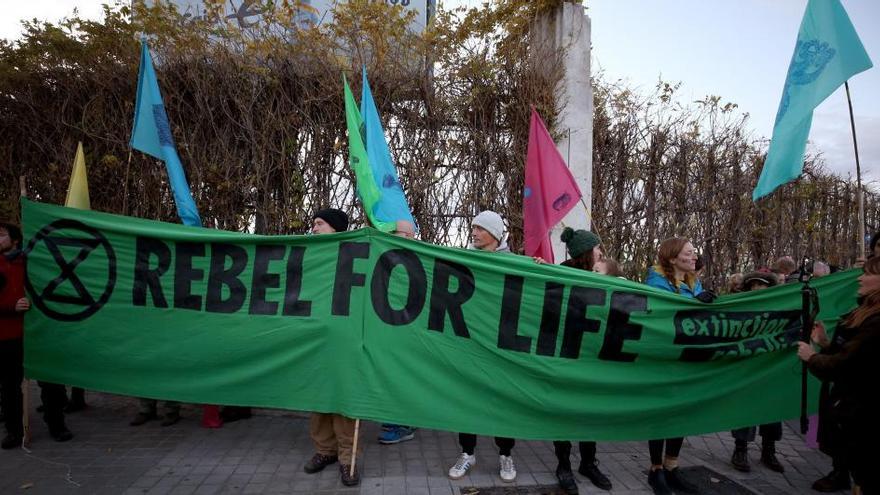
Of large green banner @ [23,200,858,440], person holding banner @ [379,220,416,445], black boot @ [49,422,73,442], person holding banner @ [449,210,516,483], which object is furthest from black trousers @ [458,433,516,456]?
black boot @ [49,422,73,442]

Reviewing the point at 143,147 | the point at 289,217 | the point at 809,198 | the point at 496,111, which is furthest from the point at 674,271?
the point at 809,198

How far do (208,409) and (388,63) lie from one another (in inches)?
188

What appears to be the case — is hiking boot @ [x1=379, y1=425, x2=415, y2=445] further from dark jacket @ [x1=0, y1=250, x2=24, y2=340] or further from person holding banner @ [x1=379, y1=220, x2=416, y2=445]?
dark jacket @ [x1=0, y1=250, x2=24, y2=340]

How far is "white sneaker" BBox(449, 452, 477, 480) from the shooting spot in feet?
12.6

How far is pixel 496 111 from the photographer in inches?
270

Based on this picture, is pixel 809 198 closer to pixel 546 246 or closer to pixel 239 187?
pixel 546 246

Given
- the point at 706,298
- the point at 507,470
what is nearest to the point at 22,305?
the point at 507,470

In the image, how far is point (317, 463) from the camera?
12.7 feet

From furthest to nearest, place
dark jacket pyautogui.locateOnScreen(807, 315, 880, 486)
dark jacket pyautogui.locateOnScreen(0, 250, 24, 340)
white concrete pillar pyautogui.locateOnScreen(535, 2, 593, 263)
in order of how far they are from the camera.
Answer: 1. white concrete pillar pyautogui.locateOnScreen(535, 2, 593, 263)
2. dark jacket pyautogui.locateOnScreen(0, 250, 24, 340)
3. dark jacket pyautogui.locateOnScreen(807, 315, 880, 486)

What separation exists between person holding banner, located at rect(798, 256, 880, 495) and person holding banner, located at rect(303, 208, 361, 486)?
309 cm

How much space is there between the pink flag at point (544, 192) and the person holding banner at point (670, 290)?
1.19 meters

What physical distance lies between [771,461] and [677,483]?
1241mm

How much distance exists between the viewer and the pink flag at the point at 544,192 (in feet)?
16.4

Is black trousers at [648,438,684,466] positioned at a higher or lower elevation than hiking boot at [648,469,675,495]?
higher
